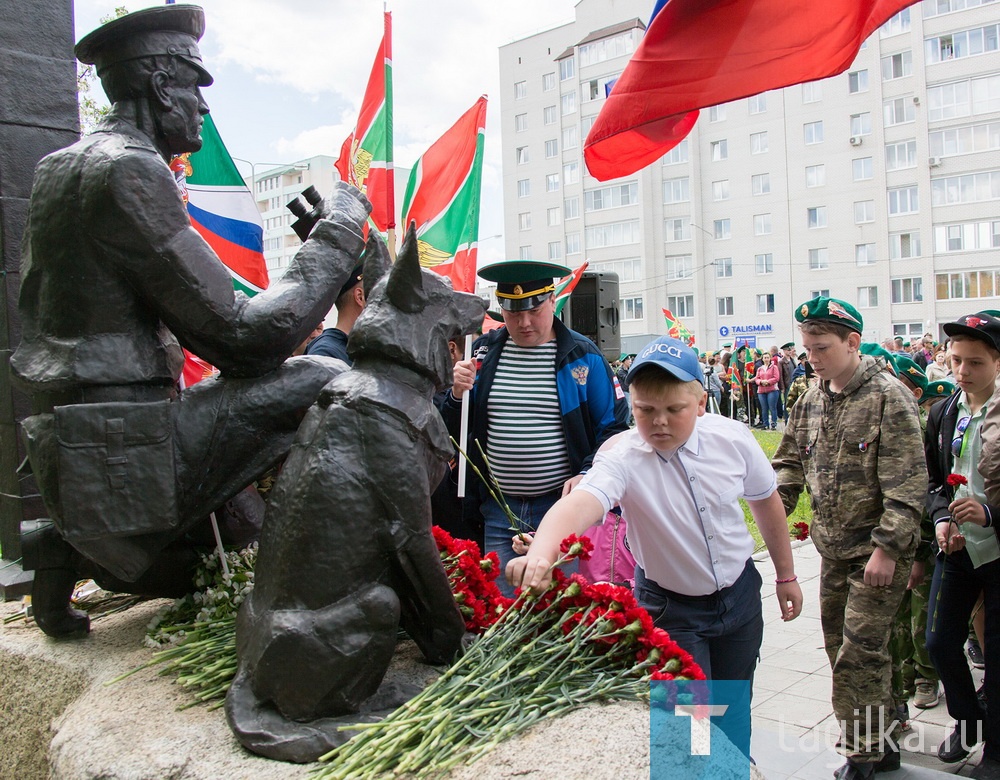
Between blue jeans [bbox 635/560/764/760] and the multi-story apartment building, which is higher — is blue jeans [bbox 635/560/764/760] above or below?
below

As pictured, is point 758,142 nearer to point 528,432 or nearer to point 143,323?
point 528,432

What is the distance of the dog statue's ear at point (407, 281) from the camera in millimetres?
2521

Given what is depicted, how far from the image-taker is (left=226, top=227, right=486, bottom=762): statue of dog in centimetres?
233

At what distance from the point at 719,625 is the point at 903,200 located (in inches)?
1534

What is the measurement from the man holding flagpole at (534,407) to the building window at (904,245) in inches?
1466

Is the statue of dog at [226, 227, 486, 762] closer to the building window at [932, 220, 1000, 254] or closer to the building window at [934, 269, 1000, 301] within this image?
the building window at [934, 269, 1000, 301]

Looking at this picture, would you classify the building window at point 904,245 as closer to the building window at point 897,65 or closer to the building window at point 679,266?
the building window at point 897,65

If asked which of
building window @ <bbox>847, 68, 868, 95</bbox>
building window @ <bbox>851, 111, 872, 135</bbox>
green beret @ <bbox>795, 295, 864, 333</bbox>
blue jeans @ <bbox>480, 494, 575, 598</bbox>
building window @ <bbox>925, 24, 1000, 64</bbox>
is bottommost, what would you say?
blue jeans @ <bbox>480, 494, 575, 598</bbox>

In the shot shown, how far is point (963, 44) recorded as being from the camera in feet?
116

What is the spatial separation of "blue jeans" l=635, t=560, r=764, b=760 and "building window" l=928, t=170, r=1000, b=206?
38417 mm

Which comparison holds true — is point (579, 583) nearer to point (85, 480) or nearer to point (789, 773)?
point (85, 480)

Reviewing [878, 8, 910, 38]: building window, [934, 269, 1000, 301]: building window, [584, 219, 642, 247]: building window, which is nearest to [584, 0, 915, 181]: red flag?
[934, 269, 1000, 301]: building window

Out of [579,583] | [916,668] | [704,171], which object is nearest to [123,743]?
[579,583]

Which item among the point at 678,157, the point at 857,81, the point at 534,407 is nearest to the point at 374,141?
the point at 534,407
